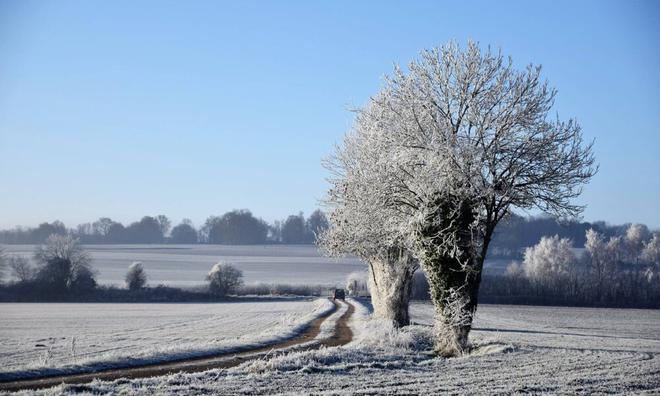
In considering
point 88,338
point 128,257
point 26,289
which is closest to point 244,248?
point 128,257

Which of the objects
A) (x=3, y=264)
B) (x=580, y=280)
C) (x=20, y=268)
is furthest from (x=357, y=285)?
(x=3, y=264)

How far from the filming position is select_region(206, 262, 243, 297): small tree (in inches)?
3834

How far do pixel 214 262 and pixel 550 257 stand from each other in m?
74.3

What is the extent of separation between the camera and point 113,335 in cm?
4141

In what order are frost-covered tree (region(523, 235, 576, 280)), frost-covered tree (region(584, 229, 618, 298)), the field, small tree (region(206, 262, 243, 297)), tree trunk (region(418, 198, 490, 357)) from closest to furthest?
1. tree trunk (region(418, 198, 490, 357))
2. small tree (region(206, 262, 243, 297))
3. the field
4. frost-covered tree (region(584, 229, 618, 298))
5. frost-covered tree (region(523, 235, 576, 280))

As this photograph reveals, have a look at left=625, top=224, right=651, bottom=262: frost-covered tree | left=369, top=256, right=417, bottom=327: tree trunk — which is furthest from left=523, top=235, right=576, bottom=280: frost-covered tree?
left=369, top=256, right=417, bottom=327: tree trunk

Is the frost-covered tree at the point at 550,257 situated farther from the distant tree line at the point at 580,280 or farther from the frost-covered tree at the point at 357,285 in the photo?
the frost-covered tree at the point at 357,285

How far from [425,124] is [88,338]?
29.4 meters

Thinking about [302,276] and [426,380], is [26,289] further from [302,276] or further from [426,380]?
[426,380]

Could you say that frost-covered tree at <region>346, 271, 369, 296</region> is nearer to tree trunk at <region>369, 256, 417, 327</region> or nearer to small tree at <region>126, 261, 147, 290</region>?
small tree at <region>126, 261, 147, 290</region>

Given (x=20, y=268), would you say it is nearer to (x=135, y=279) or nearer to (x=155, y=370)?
(x=135, y=279)

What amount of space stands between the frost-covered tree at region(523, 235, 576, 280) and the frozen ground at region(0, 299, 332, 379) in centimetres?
7621

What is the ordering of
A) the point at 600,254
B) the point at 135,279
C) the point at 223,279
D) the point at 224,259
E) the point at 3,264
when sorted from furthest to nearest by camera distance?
1. the point at 224,259
2. the point at 600,254
3. the point at 223,279
4. the point at 135,279
5. the point at 3,264

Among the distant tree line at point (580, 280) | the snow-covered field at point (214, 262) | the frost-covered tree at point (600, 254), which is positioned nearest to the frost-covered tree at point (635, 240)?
the distant tree line at point (580, 280)
